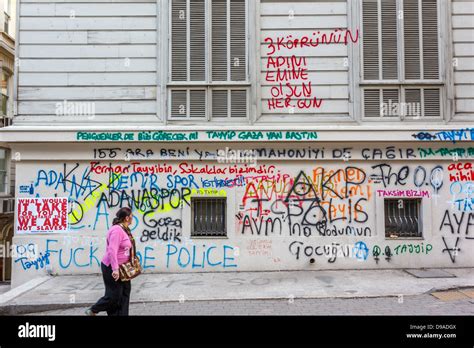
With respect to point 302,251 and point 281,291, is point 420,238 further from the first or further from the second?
point 281,291

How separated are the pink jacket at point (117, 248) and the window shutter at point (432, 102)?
7224mm

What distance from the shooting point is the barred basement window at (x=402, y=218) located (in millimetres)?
8875

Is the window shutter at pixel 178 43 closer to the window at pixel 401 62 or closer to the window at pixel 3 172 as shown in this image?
the window at pixel 401 62

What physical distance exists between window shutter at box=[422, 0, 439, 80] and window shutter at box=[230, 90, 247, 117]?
4.16m

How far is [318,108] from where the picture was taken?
8953 mm

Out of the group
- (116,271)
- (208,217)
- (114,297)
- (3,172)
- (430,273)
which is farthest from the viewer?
(3,172)

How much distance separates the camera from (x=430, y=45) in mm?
9078

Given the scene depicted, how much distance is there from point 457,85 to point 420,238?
3569 millimetres

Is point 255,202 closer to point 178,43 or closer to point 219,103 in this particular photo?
point 219,103

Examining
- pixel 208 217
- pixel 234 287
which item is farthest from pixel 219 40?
pixel 234 287

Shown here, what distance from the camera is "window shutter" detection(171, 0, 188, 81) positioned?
29.6ft

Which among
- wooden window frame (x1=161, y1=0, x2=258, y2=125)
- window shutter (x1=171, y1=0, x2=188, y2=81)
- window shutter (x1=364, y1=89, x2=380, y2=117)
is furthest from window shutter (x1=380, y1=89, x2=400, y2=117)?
window shutter (x1=171, y1=0, x2=188, y2=81)

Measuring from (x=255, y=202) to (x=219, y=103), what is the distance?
2.40 m

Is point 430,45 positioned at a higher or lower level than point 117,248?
higher
